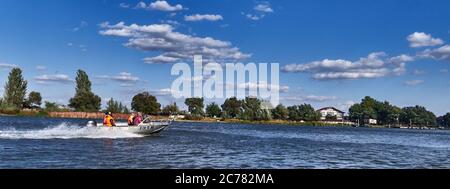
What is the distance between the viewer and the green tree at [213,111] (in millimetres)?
149125

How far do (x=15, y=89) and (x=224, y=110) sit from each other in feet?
214

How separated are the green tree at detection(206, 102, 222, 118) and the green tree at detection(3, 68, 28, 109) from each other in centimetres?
5547

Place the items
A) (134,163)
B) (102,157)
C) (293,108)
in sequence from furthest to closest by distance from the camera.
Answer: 1. (293,108)
2. (102,157)
3. (134,163)

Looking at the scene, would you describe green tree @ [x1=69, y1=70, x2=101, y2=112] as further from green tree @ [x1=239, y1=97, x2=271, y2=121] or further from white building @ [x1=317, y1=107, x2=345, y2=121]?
white building @ [x1=317, y1=107, x2=345, y2=121]

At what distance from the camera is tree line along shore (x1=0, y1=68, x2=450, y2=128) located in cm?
10431

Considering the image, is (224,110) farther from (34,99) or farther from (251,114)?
(34,99)

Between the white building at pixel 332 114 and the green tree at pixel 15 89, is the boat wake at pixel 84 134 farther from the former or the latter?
the white building at pixel 332 114

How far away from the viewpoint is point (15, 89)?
10719 centimetres

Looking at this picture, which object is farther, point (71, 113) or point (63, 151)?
point (71, 113)
